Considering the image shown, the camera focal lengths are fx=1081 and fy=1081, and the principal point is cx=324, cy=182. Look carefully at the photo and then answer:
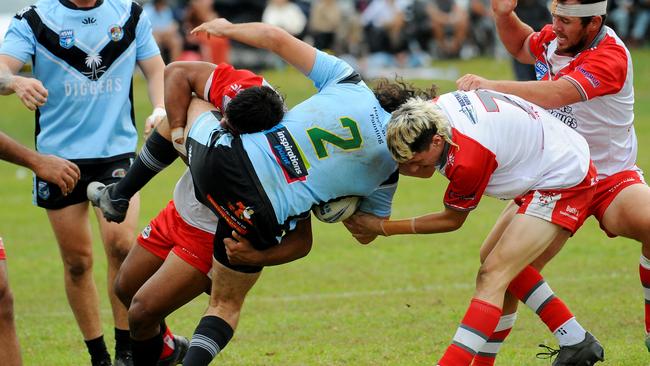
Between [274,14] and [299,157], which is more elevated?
[299,157]

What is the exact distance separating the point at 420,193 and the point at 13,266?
225 inches

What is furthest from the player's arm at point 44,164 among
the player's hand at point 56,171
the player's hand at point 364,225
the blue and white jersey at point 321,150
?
the player's hand at point 364,225

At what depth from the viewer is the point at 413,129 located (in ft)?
18.7

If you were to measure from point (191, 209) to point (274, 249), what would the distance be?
761mm

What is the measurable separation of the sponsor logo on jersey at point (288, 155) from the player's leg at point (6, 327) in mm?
1644

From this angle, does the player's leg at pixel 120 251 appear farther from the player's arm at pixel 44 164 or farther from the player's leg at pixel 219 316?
the player's leg at pixel 219 316

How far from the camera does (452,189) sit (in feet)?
19.6

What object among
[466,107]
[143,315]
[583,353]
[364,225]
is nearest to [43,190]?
[143,315]

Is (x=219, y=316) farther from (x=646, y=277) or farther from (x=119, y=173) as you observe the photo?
(x=646, y=277)

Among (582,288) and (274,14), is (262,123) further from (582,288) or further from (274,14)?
(274,14)

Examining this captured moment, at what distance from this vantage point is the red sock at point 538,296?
6.68 m

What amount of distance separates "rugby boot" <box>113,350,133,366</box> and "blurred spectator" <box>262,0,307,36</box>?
18.9 metres

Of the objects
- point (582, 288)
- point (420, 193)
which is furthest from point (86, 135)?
point (420, 193)

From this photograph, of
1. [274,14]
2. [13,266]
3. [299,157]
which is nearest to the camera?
[299,157]
